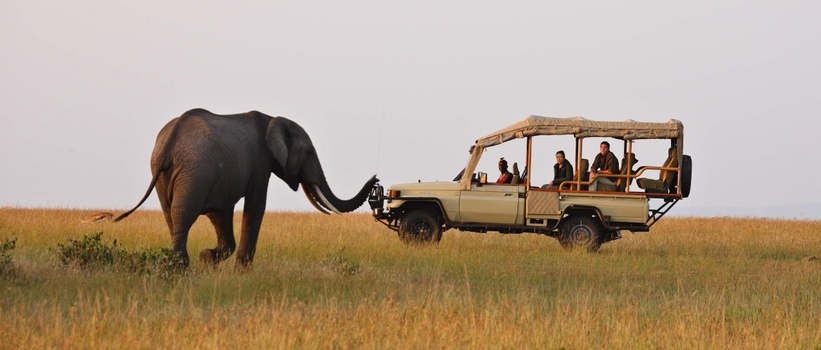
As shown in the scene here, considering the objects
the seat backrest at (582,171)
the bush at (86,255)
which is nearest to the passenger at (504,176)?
the seat backrest at (582,171)

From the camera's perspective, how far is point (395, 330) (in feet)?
26.0

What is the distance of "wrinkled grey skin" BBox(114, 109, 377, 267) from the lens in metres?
12.0

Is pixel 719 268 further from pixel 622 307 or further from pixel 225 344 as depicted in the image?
pixel 225 344

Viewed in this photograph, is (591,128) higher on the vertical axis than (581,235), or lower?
higher

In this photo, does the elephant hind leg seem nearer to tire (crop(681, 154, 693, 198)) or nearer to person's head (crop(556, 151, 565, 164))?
person's head (crop(556, 151, 565, 164))

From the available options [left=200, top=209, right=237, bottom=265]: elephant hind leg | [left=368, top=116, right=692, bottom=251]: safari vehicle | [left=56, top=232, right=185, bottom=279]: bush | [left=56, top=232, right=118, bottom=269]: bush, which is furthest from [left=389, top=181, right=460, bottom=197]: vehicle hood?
[left=56, top=232, right=118, bottom=269]: bush

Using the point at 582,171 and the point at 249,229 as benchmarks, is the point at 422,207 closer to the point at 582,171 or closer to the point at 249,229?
the point at 582,171

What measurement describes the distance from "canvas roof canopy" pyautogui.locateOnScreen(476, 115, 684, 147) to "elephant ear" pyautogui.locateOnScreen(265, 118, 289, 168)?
5826 millimetres

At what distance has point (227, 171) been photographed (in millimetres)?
12375

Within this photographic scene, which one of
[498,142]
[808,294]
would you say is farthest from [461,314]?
[498,142]

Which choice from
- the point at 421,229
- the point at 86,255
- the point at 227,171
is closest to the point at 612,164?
the point at 421,229

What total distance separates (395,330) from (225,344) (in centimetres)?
132

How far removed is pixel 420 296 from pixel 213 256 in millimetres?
3427

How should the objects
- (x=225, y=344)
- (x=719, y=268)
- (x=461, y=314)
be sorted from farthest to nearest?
(x=719, y=268) → (x=461, y=314) → (x=225, y=344)
